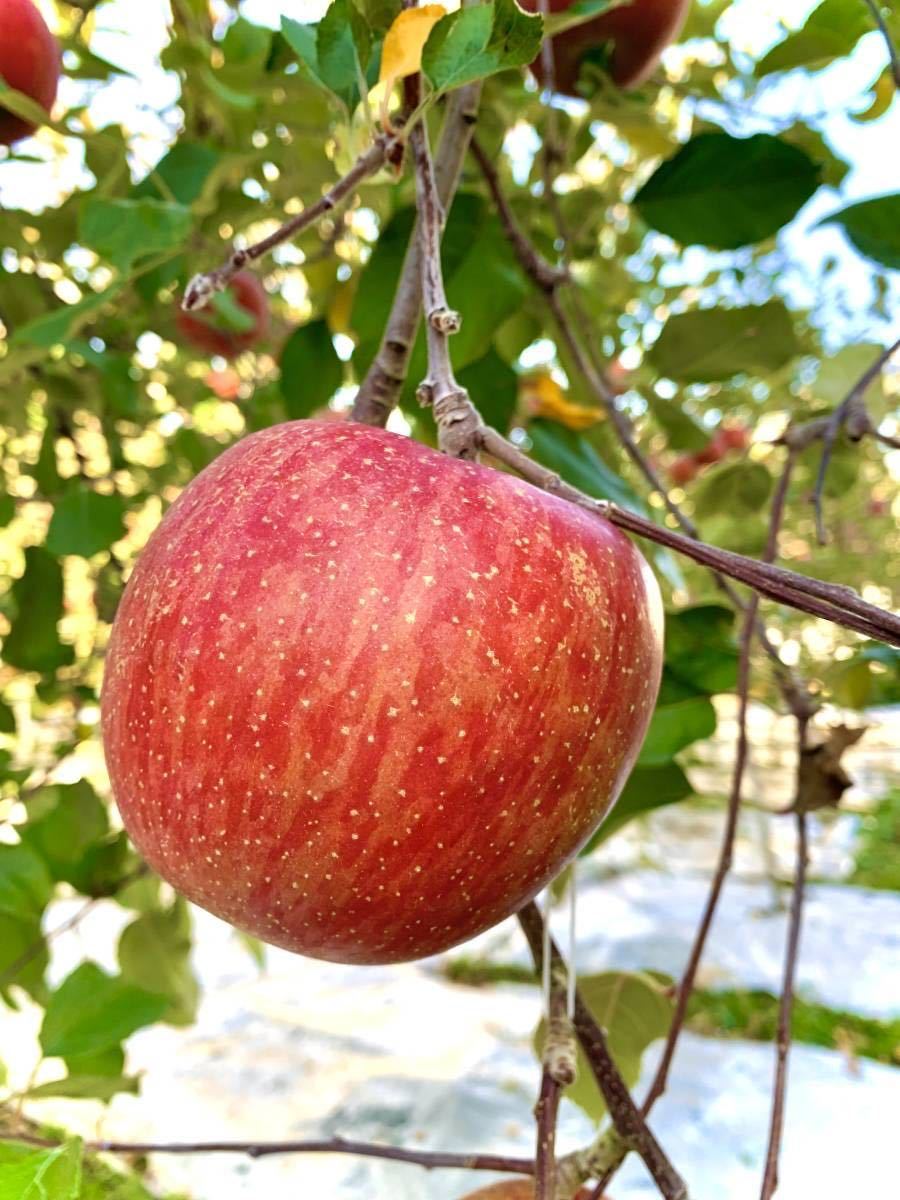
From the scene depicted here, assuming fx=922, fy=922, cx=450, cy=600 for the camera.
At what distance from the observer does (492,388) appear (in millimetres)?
500

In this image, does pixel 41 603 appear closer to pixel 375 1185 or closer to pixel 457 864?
pixel 457 864

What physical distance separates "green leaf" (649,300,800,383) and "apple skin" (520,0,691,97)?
0.14 m

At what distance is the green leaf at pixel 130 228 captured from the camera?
0.38 metres

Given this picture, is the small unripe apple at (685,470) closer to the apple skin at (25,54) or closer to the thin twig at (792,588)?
the apple skin at (25,54)

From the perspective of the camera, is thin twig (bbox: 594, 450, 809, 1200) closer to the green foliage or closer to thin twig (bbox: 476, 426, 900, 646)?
thin twig (bbox: 476, 426, 900, 646)

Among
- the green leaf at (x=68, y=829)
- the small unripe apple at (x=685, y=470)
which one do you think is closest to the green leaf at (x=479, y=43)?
the green leaf at (x=68, y=829)

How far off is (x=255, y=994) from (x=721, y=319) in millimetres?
1480

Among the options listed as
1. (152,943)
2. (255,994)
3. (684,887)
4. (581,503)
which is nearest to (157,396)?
(152,943)

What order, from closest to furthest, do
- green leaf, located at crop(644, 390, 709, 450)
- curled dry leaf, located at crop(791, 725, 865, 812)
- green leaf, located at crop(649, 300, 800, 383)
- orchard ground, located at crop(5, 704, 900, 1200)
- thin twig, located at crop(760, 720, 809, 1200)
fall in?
thin twig, located at crop(760, 720, 809, 1200) → curled dry leaf, located at crop(791, 725, 865, 812) → green leaf, located at crop(649, 300, 800, 383) → green leaf, located at crop(644, 390, 709, 450) → orchard ground, located at crop(5, 704, 900, 1200)

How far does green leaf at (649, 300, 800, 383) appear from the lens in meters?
0.55

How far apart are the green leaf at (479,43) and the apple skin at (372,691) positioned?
0.10 metres

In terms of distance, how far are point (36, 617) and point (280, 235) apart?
501mm

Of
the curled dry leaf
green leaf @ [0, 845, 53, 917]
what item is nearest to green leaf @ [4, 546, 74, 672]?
green leaf @ [0, 845, 53, 917]

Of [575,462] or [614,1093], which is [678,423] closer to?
[575,462]
